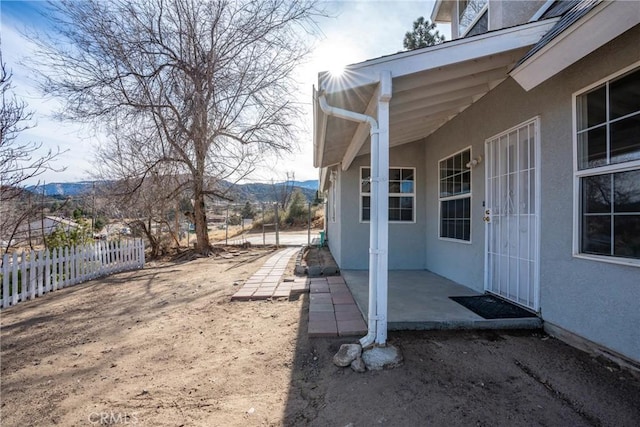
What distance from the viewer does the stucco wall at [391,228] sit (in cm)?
703

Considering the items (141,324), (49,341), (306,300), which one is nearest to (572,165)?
(306,300)

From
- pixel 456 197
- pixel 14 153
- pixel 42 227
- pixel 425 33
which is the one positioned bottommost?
pixel 42 227

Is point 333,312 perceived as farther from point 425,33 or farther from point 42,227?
point 425,33

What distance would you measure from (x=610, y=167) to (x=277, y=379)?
3532 mm

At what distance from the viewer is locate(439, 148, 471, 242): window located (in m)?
5.43

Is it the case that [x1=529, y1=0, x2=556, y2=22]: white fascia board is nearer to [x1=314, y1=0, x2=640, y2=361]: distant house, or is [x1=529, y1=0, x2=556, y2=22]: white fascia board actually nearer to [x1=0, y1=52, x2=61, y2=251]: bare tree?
[x1=314, y1=0, x2=640, y2=361]: distant house

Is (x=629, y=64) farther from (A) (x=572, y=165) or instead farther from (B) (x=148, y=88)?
(B) (x=148, y=88)

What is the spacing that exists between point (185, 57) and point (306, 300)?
899 centimetres

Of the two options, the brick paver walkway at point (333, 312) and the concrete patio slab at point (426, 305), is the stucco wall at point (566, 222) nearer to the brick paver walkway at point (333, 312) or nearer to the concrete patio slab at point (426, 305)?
the concrete patio slab at point (426, 305)

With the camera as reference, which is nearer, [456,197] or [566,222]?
[566,222]

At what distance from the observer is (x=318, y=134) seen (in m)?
4.84

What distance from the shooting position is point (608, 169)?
2.79m

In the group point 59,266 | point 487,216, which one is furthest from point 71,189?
point 487,216
